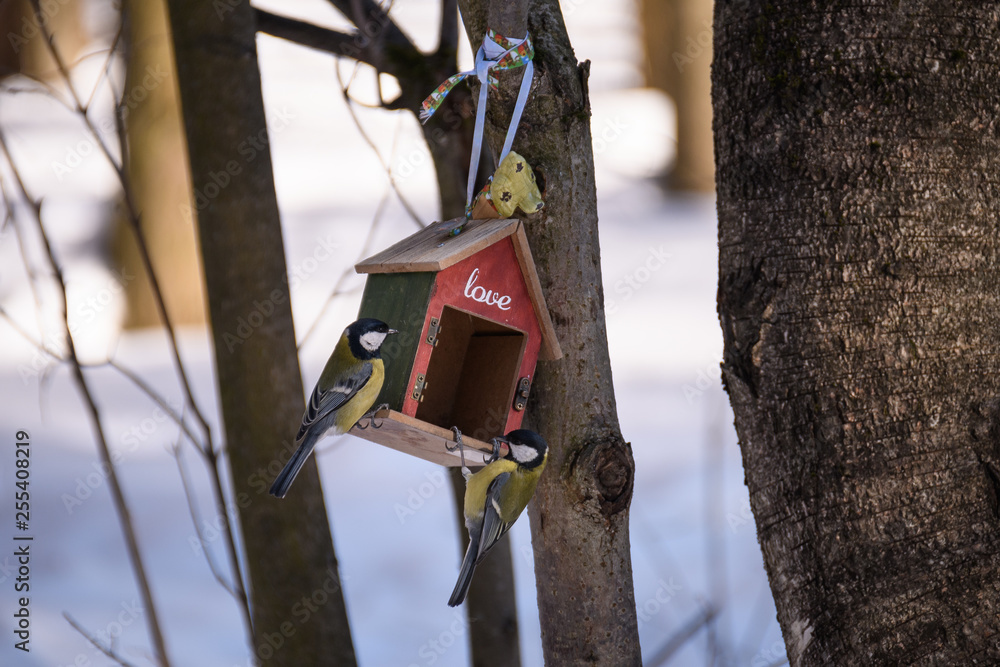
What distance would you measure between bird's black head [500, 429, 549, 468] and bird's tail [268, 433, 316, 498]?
0.36m

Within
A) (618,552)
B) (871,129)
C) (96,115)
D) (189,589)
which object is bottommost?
(189,589)

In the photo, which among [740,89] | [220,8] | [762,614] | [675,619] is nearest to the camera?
[740,89]

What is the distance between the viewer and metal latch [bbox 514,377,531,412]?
157cm

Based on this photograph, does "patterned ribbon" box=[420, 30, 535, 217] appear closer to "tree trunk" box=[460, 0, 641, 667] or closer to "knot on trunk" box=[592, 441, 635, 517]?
"tree trunk" box=[460, 0, 641, 667]

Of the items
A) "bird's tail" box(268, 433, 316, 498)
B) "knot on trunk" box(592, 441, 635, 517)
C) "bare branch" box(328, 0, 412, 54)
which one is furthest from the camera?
"bare branch" box(328, 0, 412, 54)

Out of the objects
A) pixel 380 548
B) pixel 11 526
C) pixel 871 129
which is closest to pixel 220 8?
pixel 871 129

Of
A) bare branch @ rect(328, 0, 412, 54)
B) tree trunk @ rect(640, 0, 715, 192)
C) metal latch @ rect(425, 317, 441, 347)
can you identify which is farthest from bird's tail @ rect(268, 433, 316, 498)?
tree trunk @ rect(640, 0, 715, 192)

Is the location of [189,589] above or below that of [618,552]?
below

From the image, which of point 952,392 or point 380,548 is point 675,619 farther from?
point 952,392

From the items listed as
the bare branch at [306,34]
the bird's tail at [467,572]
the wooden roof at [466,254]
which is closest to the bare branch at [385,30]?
the bare branch at [306,34]

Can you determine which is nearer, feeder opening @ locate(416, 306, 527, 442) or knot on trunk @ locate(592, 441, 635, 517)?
knot on trunk @ locate(592, 441, 635, 517)

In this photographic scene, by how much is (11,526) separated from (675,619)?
12.8ft

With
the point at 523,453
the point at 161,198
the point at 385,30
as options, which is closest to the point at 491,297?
the point at 523,453

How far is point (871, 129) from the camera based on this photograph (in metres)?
1.52
